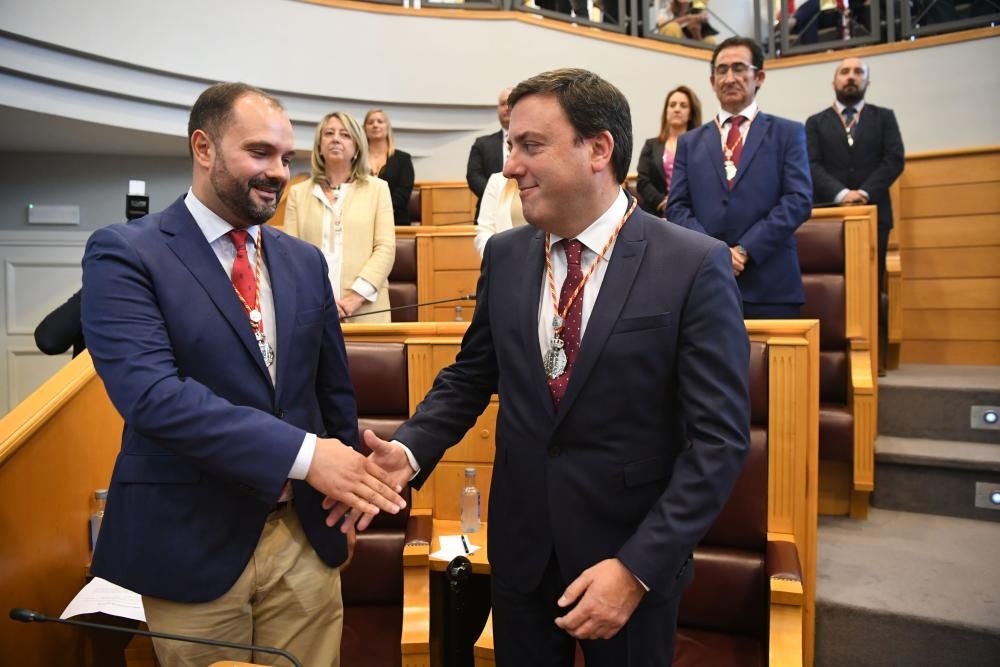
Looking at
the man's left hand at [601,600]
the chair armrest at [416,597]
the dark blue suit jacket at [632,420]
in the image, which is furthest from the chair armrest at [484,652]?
the man's left hand at [601,600]

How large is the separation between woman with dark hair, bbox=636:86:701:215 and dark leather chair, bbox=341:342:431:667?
1663 millimetres

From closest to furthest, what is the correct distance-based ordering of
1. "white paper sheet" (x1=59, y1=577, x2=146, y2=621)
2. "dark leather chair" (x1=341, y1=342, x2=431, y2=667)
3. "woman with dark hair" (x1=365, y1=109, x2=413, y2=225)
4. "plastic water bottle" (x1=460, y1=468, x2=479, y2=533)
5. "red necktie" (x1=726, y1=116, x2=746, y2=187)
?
"white paper sheet" (x1=59, y1=577, x2=146, y2=621)
"dark leather chair" (x1=341, y1=342, x2=431, y2=667)
"plastic water bottle" (x1=460, y1=468, x2=479, y2=533)
"red necktie" (x1=726, y1=116, x2=746, y2=187)
"woman with dark hair" (x1=365, y1=109, x2=413, y2=225)

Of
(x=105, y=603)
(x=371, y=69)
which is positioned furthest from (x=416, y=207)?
(x=105, y=603)

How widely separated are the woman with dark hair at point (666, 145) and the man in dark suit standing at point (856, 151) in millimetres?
525

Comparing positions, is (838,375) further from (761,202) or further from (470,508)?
(470,508)

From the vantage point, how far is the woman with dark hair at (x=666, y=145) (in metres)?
3.24

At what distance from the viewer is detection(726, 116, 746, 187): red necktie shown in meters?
2.23

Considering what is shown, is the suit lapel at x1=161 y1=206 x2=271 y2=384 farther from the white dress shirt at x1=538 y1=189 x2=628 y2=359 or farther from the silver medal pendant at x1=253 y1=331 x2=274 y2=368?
the white dress shirt at x1=538 y1=189 x2=628 y2=359

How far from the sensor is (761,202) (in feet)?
7.18

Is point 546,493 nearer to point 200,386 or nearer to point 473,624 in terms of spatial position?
point 200,386

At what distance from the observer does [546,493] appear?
1.07 meters

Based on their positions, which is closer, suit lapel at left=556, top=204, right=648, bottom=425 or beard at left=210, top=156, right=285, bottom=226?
suit lapel at left=556, top=204, right=648, bottom=425

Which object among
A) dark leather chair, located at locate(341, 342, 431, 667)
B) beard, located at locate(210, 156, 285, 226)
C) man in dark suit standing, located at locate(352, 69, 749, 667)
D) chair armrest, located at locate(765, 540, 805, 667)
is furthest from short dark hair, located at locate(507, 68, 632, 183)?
dark leather chair, located at locate(341, 342, 431, 667)

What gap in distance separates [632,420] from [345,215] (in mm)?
1716
